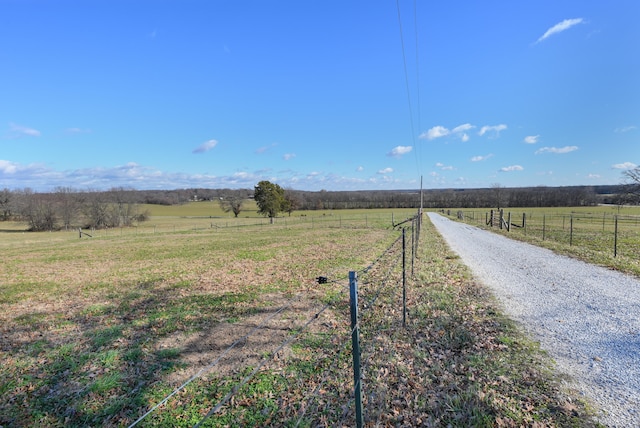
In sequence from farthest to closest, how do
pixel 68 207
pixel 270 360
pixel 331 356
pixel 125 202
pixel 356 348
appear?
pixel 125 202 → pixel 68 207 → pixel 331 356 → pixel 270 360 → pixel 356 348

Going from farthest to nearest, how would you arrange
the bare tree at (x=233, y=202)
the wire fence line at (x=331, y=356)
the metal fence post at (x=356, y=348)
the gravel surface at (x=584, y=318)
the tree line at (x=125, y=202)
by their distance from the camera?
the bare tree at (x=233, y=202) → the tree line at (x=125, y=202) → the gravel surface at (x=584, y=318) → the wire fence line at (x=331, y=356) → the metal fence post at (x=356, y=348)

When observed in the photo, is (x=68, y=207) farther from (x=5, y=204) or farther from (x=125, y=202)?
(x=5, y=204)

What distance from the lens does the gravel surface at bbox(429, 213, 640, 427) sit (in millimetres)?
3883

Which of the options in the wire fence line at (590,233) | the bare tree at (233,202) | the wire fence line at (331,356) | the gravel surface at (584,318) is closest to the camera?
the wire fence line at (331,356)

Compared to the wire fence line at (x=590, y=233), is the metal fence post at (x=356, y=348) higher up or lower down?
higher up

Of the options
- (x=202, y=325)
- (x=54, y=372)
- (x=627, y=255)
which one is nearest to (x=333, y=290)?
(x=202, y=325)

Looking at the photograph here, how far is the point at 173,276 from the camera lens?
12383 millimetres

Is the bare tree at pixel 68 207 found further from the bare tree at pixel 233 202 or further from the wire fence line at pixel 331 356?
the wire fence line at pixel 331 356

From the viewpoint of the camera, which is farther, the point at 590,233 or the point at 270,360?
the point at 590,233

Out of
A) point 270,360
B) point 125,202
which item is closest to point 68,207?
point 125,202

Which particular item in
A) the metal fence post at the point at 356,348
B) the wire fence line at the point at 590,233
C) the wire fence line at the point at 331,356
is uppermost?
the metal fence post at the point at 356,348

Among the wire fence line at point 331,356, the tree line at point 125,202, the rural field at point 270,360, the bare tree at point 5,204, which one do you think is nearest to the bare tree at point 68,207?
the tree line at point 125,202

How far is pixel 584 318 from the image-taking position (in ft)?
20.6

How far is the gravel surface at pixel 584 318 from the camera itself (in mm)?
3883
